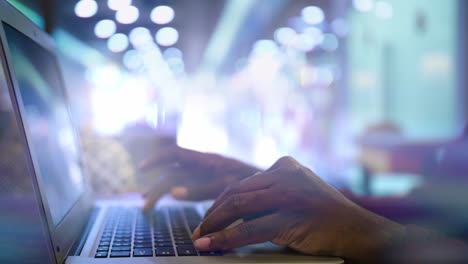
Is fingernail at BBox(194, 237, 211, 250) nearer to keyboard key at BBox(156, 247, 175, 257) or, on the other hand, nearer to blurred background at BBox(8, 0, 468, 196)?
keyboard key at BBox(156, 247, 175, 257)

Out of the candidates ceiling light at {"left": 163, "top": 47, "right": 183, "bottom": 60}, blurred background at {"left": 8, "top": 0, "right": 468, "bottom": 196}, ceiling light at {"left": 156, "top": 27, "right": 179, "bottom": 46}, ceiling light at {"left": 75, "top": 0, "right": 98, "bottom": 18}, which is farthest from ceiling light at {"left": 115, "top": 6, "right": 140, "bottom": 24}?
ceiling light at {"left": 163, "top": 47, "right": 183, "bottom": 60}

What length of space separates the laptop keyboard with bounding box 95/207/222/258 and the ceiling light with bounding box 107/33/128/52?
1.24 metres

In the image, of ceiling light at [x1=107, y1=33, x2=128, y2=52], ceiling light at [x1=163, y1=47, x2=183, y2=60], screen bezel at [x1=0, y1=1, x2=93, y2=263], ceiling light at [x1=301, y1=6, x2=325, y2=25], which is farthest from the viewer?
ceiling light at [x1=301, y1=6, x2=325, y2=25]

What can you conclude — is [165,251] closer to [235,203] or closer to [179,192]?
[235,203]

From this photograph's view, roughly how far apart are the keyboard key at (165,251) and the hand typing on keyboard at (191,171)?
32 cm

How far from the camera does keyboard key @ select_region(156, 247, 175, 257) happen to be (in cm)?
52

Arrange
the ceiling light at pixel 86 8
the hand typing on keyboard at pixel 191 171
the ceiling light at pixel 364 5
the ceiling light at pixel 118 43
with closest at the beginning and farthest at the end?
the hand typing on keyboard at pixel 191 171 → the ceiling light at pixel 86 8 → the ceiling light at pixel 118 43 → the ceiling light at pixel 364 5

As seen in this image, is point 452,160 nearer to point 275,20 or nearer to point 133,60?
point 133,60

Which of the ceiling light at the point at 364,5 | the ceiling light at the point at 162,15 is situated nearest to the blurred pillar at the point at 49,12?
the ceiling light at the point at 162,15

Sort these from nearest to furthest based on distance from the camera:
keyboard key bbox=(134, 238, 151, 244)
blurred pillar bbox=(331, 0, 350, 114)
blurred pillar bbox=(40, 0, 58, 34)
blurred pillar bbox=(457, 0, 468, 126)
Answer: keyboard key bbox=(134, 238, 151, 244), blurred pillar bbox=(40, 0, 58, 34), blurred pillar bbox=(457, 0, 468, 126), blurred pillar bbox=(331, 0, 350, 114)

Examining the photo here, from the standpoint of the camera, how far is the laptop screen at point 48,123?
0.52 metres

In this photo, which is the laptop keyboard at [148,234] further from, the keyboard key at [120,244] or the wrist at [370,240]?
the wrist at [370,240]

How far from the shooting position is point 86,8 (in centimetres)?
158

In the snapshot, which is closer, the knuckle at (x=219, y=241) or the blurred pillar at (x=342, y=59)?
the knuckle at (x=219, y=241)
